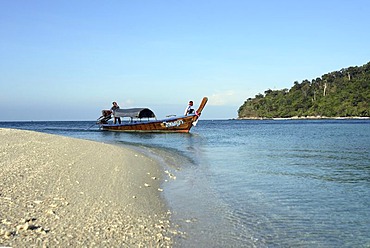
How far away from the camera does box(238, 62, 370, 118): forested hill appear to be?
131m

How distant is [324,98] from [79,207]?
153 meters

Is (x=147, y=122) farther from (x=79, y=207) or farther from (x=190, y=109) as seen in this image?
(x=79, y=207)

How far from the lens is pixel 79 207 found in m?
6.86

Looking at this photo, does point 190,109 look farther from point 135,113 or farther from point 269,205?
point 269,205

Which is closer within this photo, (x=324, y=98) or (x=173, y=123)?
(x=173, y=123)

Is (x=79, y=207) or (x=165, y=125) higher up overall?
(x=165, y=125)

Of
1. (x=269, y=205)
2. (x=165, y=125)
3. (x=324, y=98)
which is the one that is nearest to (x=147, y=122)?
(x=165, y=125)

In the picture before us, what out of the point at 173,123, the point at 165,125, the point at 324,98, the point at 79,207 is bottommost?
the point at 79,207

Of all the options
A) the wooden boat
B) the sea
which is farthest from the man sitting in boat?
the sea

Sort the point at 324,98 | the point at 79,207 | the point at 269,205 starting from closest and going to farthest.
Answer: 1. the point at 79,207
2. the point at 269,205
3. the point at 324,98

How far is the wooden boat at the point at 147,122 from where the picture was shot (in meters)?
42.1

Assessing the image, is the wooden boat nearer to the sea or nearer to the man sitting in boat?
the man sitting in boat

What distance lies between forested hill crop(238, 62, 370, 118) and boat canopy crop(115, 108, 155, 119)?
323 ft

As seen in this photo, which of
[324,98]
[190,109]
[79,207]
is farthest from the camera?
[324,98]
